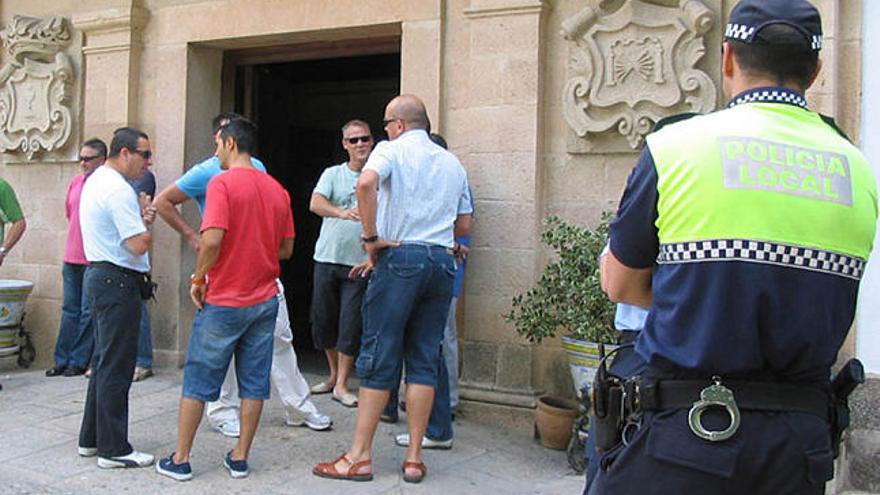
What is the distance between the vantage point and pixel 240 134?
4520mm

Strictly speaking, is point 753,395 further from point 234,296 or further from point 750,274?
point 234,296

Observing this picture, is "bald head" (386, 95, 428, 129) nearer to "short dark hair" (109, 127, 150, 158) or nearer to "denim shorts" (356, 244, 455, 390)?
"denim shorts" (356, 244, 455, 390)

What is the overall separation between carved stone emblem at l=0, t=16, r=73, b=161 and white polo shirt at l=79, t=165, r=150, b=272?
11.4 ft

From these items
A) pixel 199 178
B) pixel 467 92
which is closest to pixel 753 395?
pixel 199 178

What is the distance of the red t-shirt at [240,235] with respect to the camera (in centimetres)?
433

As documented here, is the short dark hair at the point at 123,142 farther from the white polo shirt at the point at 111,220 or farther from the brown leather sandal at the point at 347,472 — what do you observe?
the brown leather sandal at the point at 347,472

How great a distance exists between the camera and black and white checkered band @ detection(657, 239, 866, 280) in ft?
6.16

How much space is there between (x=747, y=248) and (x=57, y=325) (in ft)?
23.8

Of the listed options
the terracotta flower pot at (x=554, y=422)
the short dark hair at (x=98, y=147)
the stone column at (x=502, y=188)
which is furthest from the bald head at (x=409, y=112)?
the short dark hair at (x=98, y=147)

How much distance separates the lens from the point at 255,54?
7.56 meters

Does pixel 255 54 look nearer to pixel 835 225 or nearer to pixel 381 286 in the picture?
pixel 381 286

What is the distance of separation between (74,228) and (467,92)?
11.1 feet

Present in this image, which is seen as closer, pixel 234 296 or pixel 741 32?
pixel 741 32

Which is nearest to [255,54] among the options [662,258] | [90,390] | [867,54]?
[90,390]
